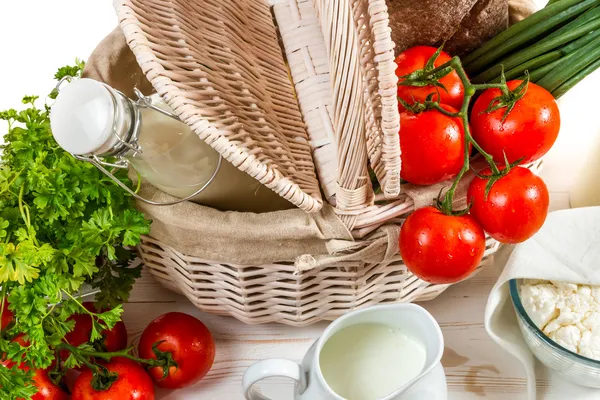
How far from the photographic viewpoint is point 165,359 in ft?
2.48

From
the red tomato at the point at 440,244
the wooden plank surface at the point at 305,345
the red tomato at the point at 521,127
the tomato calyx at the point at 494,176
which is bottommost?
the wooden plank surface at the point at 305,345

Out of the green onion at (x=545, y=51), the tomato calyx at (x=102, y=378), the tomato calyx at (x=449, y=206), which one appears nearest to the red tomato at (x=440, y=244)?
the tomato calyx at (x=449, y=206)

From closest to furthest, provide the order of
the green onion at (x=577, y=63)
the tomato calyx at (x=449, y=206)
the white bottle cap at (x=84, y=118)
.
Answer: the white bottle cap at (x=84, y=118) → the tomato calyx at (x=449, y=206) → the green onion at (x=577, y=63)

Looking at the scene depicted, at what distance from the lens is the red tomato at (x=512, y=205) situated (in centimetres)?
66

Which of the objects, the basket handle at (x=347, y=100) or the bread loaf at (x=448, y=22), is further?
the bread loaf at (x=448, y=22)

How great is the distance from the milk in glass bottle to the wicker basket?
0.05m

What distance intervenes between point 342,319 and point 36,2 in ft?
3.28

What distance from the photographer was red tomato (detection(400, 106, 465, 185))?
675mm

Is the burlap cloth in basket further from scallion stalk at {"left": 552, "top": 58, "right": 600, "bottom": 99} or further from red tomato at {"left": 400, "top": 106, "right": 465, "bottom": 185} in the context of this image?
scallion stalk at {"left": 552, "top": 58, "right": 600, "bottom": 99}

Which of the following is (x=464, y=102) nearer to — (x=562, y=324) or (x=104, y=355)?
(x=562, y=324)

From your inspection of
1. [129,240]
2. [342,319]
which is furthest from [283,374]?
[129,240]

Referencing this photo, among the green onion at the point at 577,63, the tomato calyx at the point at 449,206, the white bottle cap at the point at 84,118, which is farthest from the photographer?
the green onion at the point at 577,63

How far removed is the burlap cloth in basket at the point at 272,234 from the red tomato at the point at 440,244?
0.12 feet

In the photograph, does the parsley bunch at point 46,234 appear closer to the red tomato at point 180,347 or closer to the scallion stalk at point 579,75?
the red tomato at point 180,347
